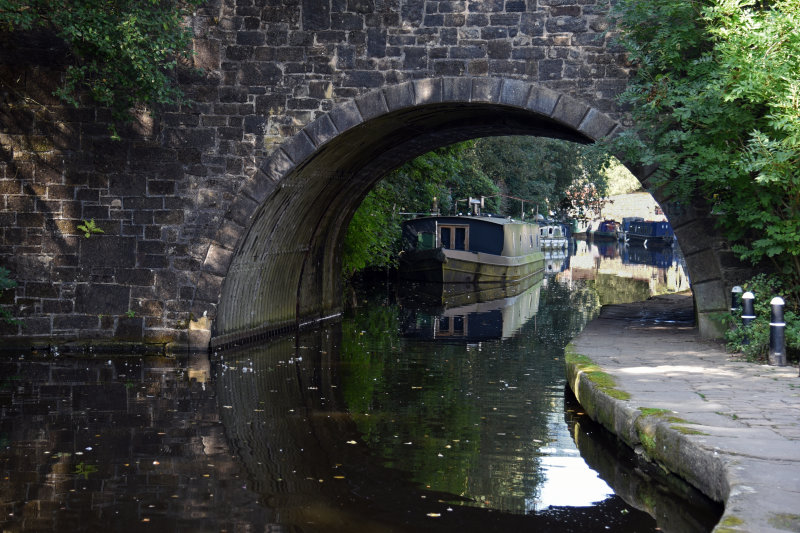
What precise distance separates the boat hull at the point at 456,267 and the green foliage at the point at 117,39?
15.3 metres

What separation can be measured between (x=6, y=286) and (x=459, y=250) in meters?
17.0

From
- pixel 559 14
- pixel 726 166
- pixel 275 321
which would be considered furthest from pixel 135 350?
pixel 726 166

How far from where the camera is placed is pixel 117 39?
33.7ft

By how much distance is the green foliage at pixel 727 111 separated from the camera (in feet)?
29.9

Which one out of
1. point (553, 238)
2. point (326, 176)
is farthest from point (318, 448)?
point (553, 238)

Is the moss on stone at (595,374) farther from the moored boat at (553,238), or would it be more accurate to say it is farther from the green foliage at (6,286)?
the moored boat at (553,238)

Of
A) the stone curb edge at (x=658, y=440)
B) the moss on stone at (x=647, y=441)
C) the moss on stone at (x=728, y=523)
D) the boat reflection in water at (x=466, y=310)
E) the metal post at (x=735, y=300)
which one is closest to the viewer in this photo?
the moss on stone at (x=728, y=523)

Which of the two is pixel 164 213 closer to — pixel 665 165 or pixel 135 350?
pixel 135 350

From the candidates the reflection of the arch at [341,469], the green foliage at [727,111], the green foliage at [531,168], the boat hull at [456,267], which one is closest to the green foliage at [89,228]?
the reflection of the arch at [341,469]

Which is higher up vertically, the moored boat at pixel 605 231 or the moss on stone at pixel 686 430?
the moored boat at pixel 605 231

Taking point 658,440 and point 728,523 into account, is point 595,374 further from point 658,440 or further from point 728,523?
point 728,523

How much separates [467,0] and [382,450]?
20.0ft

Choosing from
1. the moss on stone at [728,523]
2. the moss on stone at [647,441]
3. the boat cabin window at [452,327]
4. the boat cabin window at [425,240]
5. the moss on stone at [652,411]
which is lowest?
the moss on stone at [728,523]

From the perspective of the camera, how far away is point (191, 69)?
1155 cm
